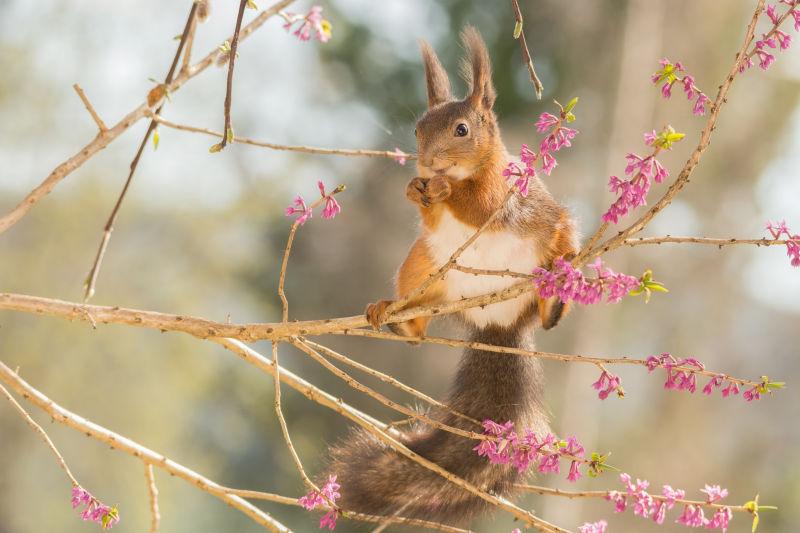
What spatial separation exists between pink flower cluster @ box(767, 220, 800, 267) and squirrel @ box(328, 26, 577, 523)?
521mm

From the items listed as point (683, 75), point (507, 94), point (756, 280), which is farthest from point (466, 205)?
point (756, 280)

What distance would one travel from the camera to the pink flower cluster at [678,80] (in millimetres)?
1265

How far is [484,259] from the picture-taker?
1825 mm

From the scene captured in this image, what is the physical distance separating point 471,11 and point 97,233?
396 centimetres

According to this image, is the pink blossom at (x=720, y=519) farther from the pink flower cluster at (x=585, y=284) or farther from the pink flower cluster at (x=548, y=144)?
the pink flower cluster at (x=548, y=144)

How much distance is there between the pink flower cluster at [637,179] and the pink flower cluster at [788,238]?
188mm

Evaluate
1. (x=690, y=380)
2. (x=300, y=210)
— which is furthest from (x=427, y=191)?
(x=690, y=380)

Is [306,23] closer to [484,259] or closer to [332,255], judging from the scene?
[484,259]

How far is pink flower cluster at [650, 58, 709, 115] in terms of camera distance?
1265 mm

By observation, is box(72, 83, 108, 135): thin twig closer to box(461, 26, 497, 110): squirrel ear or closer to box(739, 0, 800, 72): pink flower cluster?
box(461, 26, 497, 110): squirrel ear

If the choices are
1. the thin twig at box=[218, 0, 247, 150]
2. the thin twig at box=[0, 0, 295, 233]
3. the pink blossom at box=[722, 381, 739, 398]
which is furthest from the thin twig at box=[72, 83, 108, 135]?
the pink blossom at box=[722, 381, 739, 398]

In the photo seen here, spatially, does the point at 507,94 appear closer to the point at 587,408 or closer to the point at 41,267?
the point at 587,408

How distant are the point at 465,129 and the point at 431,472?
0.69 metres

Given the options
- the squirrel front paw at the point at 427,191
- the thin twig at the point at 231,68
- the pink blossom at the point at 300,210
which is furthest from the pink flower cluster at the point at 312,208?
the squirrel front paw at the point at 427,191
